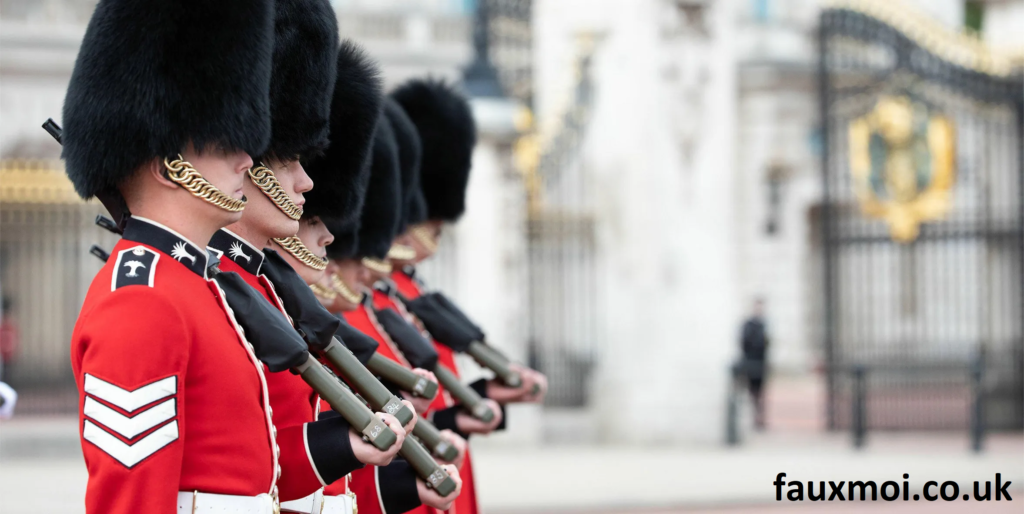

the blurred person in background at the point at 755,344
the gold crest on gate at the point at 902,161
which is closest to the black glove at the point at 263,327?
the gold crest on gate at the point at 902,161

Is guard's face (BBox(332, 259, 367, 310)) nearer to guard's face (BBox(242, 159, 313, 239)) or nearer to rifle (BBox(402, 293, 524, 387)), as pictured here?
rifle (BBox(402, 293, 524, 387))

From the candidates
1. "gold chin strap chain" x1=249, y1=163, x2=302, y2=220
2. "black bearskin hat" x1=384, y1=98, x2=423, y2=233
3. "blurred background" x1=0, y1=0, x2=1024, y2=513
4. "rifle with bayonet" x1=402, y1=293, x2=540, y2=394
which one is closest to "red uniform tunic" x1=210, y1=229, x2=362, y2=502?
"gold chin strap chain" x1=249, y1=163, x2=302, y2=220

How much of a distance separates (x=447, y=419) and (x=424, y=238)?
0.98m

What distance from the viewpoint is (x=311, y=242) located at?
329 cm

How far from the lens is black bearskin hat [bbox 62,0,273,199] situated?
244cm

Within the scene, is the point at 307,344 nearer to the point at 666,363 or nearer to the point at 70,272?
the point at 666,363

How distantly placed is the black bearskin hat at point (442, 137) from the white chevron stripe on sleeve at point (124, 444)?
3.39 m

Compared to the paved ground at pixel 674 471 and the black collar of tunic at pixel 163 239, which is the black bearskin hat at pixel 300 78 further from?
the paved ground at pixel 674 471

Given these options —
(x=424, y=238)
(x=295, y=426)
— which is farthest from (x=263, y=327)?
(x=424, y=238)

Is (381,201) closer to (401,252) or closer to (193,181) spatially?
(401,252)

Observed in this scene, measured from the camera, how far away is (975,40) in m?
13.2

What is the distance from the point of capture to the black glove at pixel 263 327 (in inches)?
100

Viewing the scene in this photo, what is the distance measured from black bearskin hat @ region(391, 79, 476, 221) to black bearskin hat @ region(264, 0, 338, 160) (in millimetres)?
2582

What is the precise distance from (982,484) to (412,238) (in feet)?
17.5
